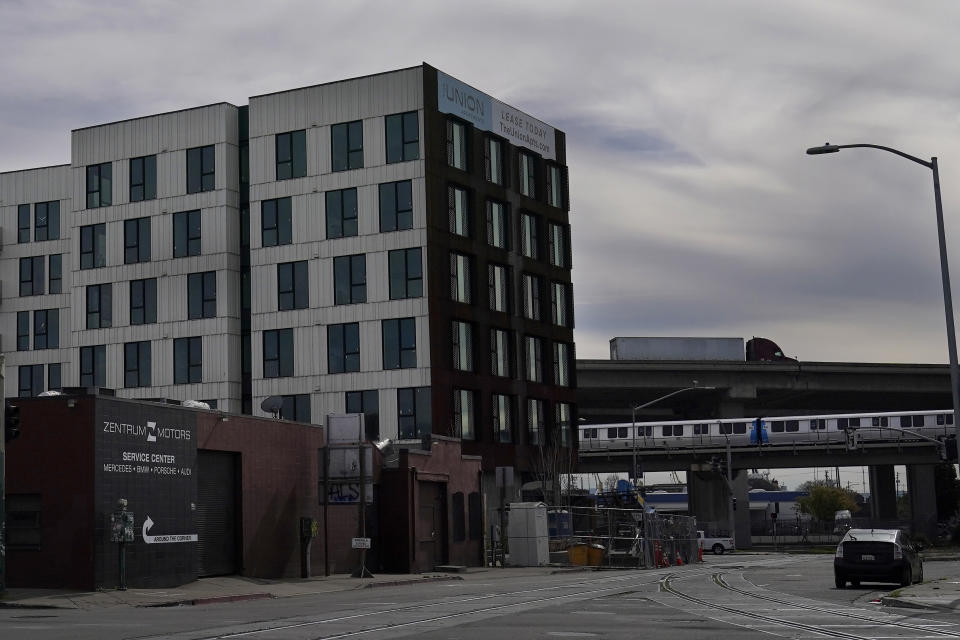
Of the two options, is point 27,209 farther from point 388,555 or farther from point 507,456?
point 388,555

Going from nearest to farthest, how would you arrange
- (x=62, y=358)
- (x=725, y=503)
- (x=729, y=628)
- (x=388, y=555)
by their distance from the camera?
1. (x=729, y=628)
2. (x=388, y=555)
3. (x=62, y=358)
4. (x=725, y=503)

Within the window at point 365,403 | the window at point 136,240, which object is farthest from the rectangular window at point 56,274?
the window at point 365,403

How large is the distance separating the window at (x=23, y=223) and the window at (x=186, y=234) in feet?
49.0

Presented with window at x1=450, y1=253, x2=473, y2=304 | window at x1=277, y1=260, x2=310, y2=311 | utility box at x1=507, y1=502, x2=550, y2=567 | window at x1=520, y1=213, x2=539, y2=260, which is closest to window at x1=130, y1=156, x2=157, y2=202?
window at x1=277, y1=260, x2=310, y2=311

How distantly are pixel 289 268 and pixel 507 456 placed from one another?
16.0m

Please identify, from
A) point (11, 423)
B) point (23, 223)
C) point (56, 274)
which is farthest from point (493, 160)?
point (11, 423)

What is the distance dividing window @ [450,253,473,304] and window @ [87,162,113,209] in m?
20.3

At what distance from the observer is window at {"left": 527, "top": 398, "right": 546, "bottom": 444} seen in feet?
249

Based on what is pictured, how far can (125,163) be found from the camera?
242 feet

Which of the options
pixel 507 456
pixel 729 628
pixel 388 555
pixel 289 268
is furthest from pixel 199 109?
pixel 729 628

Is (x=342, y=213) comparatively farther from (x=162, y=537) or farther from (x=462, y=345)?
(x=162, y=537)

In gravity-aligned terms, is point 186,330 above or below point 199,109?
below

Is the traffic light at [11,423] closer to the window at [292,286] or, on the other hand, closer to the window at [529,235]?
the window at [292,286]

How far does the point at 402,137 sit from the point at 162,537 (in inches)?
1407
